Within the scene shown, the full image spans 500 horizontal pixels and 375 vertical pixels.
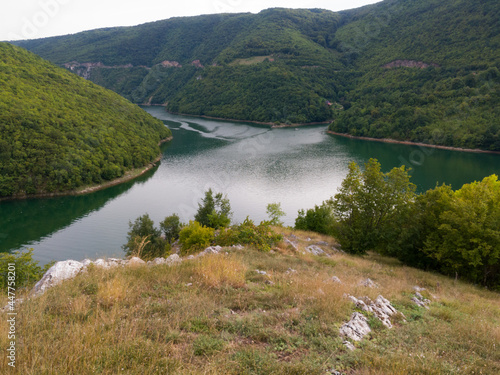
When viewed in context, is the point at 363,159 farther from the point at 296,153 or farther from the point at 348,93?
the point at 348,93

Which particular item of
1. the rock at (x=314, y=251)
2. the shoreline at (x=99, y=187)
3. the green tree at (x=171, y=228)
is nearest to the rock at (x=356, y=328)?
the rock at (x=314, y=251)

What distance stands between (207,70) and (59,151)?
109748 millimetres

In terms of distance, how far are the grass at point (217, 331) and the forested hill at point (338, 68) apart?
6379cm

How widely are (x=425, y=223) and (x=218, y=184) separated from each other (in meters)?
28.3

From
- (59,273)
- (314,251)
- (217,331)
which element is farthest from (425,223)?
(59,273)

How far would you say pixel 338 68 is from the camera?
121 metres

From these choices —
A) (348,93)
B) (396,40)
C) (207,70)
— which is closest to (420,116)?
(348,93)

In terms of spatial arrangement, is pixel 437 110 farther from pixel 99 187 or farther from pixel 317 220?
pixel 99 187

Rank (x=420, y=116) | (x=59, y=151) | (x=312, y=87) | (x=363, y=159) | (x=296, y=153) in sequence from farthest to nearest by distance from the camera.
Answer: (x=312, y=87), (x=420, y=116), (x=296, y=153), (x=363, y=159), (x=59, y=151)

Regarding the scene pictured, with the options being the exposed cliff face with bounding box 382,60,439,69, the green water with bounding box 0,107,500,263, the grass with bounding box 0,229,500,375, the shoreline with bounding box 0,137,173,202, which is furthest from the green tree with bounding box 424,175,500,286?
the exposed cliff face with bounding box 382,60,439,69

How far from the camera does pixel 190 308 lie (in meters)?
4.01

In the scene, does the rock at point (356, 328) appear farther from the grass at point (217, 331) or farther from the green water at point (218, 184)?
the green water at point (218, 184)

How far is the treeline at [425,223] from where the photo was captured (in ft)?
38.6

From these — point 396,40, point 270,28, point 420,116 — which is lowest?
point 420,116
